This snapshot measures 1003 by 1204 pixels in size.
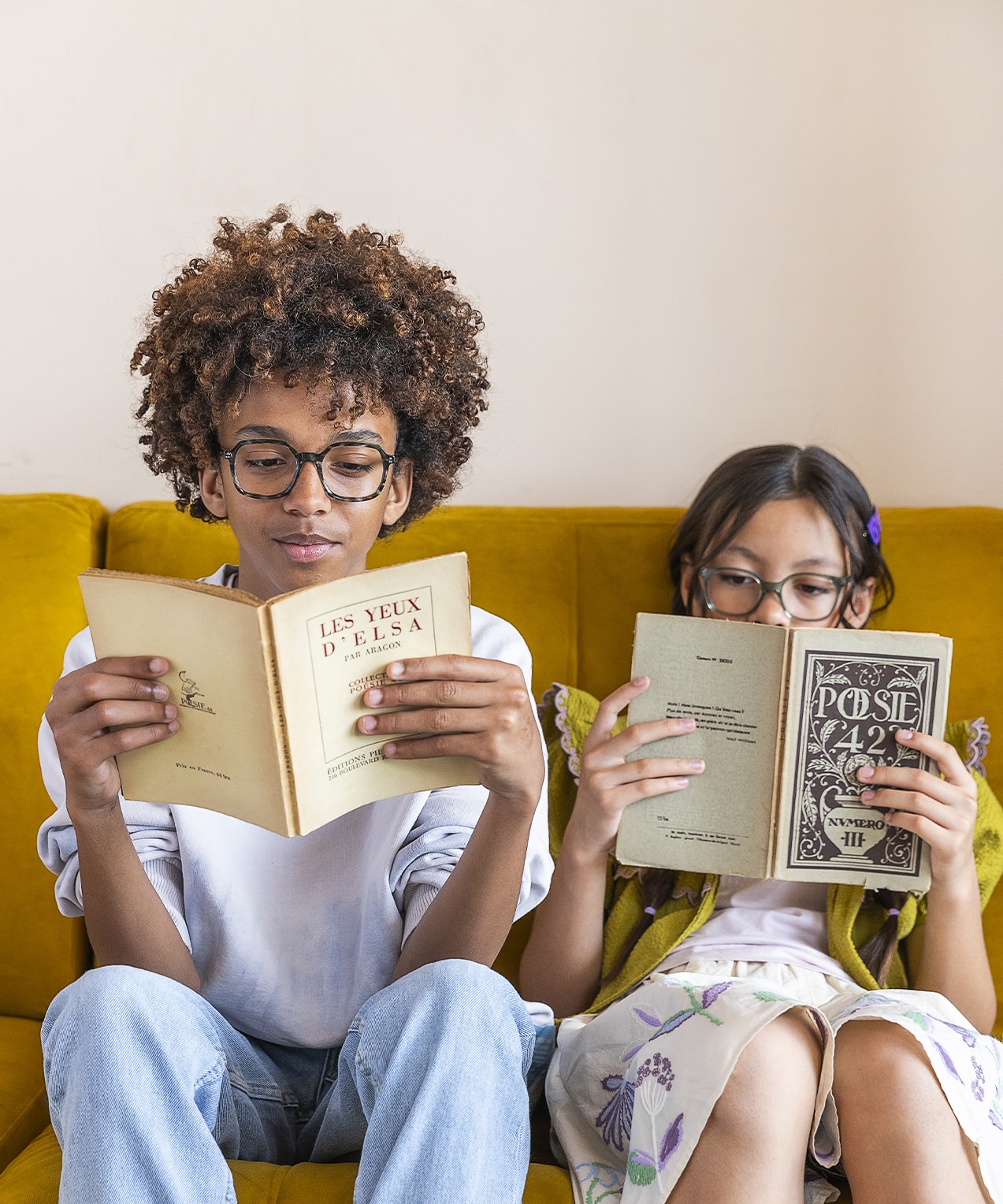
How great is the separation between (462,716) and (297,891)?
0.35m

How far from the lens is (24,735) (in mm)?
1499

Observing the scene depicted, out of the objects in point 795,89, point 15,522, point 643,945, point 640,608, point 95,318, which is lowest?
point 643,945

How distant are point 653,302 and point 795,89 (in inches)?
14.9

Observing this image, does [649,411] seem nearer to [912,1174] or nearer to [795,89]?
[795,89]

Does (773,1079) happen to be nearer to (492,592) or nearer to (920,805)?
(920,805)

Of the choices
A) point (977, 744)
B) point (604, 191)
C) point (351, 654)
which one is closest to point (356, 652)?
point (351, 654)

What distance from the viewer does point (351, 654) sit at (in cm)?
92

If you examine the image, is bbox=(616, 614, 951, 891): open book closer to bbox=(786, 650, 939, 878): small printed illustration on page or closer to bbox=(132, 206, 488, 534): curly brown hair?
bbox=(786, 650, 939, 878): small printed illustration on page

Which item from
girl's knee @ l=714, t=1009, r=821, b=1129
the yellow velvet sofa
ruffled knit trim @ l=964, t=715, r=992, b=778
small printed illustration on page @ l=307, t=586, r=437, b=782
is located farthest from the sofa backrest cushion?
ruffled knit trim @ l=964, t=715, r=992, b=778

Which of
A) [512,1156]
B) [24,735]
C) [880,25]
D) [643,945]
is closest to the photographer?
[512,1156]

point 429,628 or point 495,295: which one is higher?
point 495,295

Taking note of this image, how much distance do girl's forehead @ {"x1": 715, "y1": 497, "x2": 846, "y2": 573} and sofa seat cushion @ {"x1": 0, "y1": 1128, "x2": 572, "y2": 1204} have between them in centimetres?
74

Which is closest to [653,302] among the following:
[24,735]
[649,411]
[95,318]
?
[649,411]

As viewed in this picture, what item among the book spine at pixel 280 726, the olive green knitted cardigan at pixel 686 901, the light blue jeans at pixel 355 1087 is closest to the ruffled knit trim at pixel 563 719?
the olive green knitted cardigan at pixel 686 901
